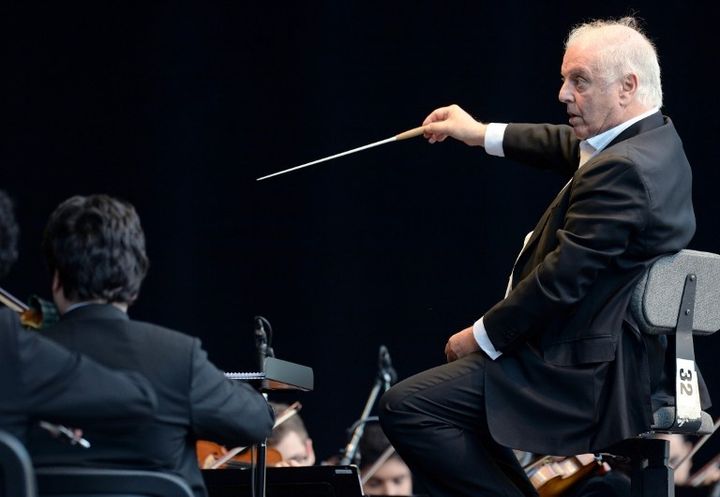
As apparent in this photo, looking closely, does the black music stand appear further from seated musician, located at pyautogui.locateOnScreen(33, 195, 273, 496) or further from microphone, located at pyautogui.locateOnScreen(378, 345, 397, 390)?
microphone, located at pyautogui.locateOnScreen(378, 345, 397, 390)

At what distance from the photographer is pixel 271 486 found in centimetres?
302

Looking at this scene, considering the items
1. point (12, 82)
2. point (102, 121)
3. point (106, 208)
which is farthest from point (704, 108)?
point (106, 208)

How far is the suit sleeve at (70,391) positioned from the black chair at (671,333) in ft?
4.11

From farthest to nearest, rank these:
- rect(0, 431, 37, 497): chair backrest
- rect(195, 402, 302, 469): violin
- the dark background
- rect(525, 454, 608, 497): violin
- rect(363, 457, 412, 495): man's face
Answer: the dark background, rect(363, 457, 412, 495): man's face, rect(195, 402, 302, 469): violin, rect(525, 454, 608, 497): violin, rect(0, 431, 37, 497): chair backrest

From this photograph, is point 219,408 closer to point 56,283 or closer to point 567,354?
point 56,283

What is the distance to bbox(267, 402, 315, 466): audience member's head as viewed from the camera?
4312 mm

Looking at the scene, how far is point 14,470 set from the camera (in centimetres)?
152

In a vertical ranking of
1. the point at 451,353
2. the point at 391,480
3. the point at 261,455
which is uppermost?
the point at 451,353

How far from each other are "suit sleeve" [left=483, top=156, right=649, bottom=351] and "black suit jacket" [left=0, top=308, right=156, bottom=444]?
107 cm

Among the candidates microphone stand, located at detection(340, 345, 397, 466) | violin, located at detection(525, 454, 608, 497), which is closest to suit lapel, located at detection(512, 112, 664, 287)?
violin, located at detection(525, 454, 608, 497)

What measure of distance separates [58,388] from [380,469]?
3362 mm

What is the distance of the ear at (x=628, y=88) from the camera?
9.00ft

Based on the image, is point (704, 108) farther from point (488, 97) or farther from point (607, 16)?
point (488, 97)

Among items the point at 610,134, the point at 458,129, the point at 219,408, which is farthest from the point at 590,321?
the point at 219,408
